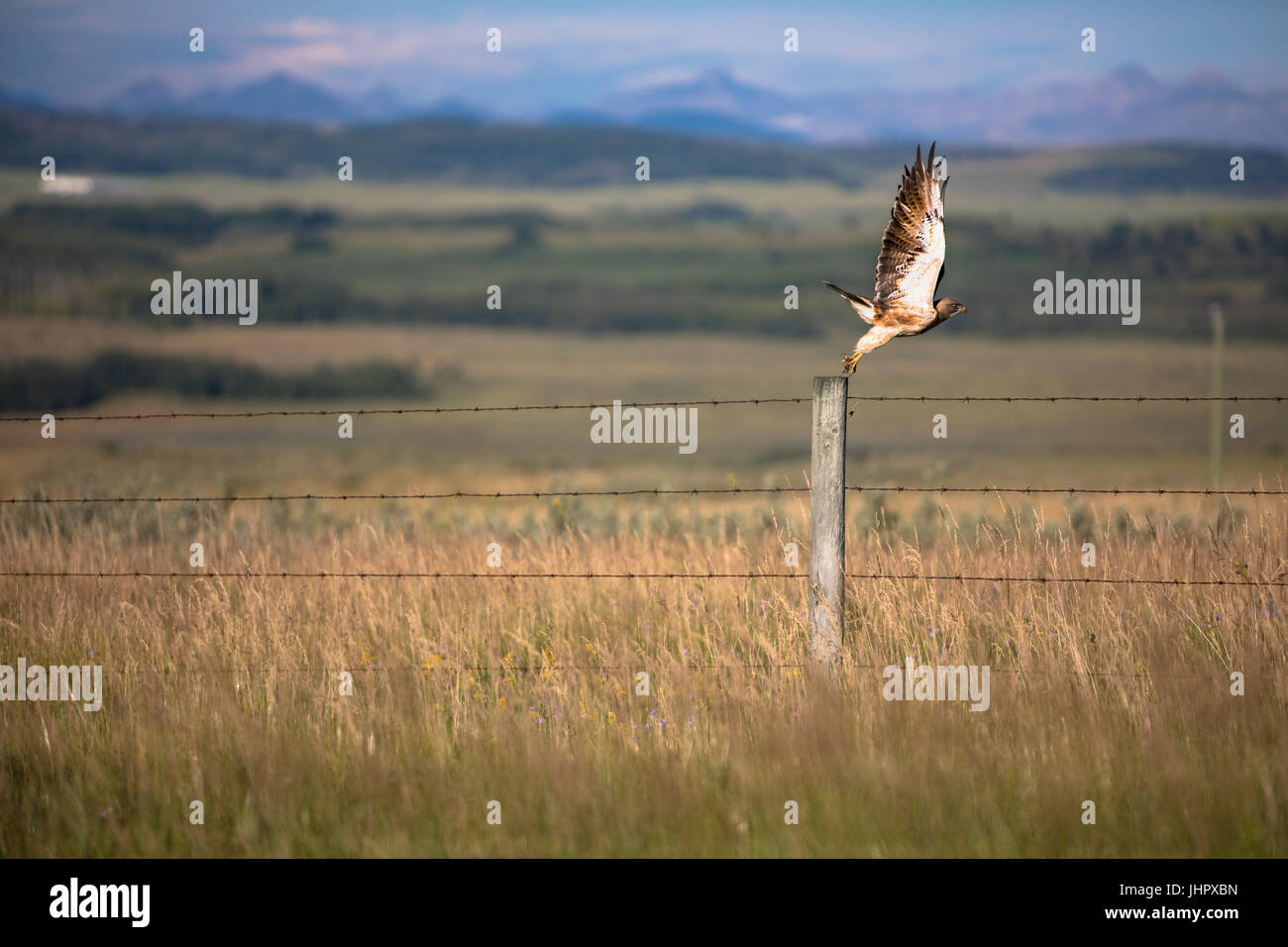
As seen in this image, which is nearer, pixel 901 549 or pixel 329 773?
pixel 329 773

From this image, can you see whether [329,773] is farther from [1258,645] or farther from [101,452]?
[101,452]

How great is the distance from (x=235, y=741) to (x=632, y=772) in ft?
6.58

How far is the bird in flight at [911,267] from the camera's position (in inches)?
247

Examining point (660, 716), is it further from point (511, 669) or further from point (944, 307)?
point (944, 307)

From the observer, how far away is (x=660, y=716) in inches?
251

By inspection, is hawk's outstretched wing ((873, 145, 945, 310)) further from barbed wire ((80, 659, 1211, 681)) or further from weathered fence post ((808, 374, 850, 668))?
barbed wire ((80, 659, 1211, 681))

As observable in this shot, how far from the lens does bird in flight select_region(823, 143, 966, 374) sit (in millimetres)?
6285

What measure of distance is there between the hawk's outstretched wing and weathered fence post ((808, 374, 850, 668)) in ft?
1.76

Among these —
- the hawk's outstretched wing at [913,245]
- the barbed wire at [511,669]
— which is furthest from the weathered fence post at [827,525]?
the hawk's outstretched wing at [913,245]

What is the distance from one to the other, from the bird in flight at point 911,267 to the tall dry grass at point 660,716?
1720 mm

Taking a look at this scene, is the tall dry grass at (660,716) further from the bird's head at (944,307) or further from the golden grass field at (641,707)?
the bird's head at (944,307)

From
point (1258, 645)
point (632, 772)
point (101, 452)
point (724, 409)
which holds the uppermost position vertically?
point (724, 409)

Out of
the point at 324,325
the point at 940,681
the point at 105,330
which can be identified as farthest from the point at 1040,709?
the point at 324,325

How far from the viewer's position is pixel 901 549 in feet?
25.5
